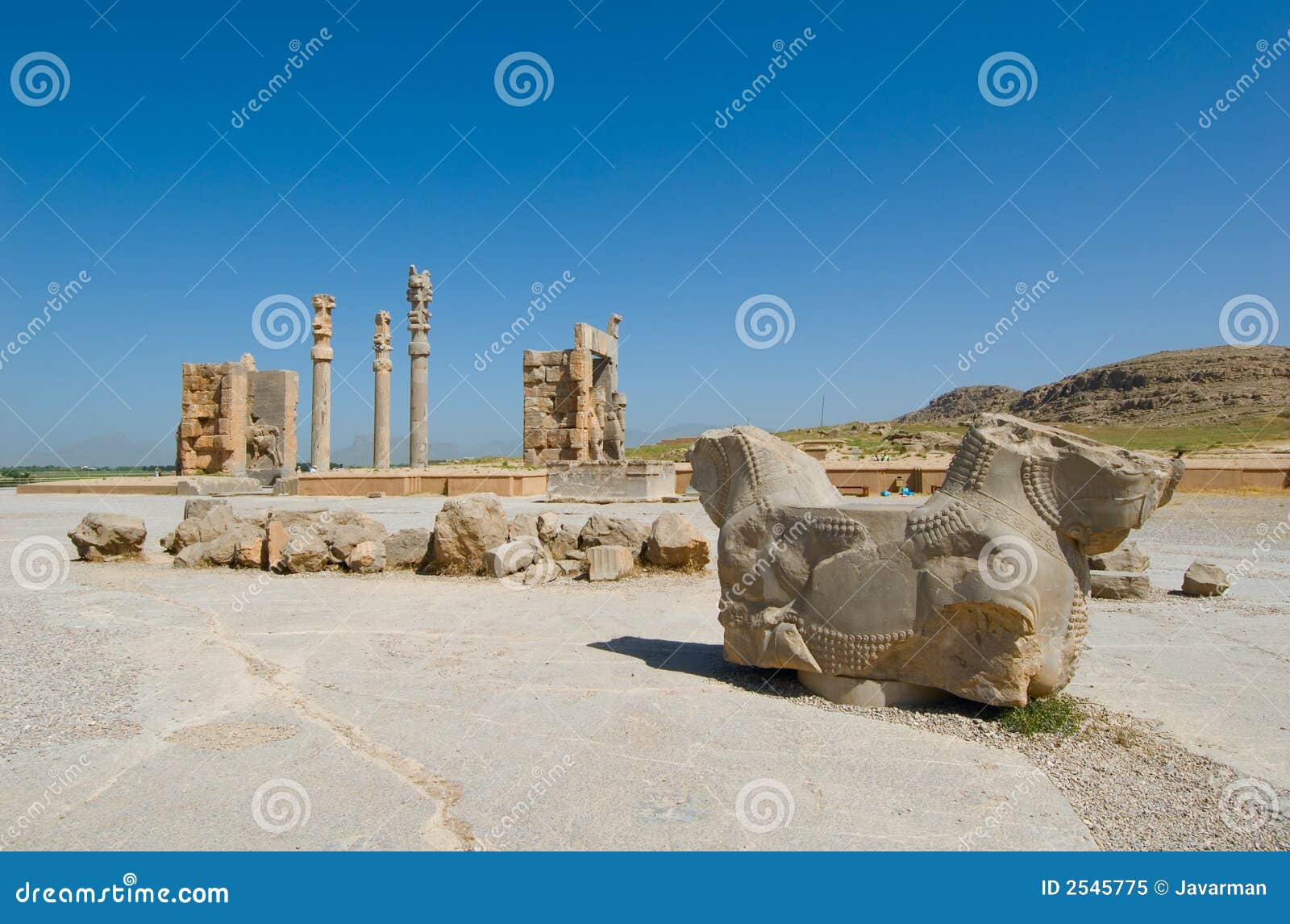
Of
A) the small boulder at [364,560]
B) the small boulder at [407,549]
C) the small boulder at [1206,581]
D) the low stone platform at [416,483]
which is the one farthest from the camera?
the low stone platform at [416,483]

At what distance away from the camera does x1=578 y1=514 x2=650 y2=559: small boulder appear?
9.38 metres

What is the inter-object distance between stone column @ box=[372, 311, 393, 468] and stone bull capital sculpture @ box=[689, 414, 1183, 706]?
23.1 m

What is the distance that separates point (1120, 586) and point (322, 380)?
→ 22.9 meters

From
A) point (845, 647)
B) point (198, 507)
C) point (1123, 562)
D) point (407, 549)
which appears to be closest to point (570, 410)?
point (198, 507)

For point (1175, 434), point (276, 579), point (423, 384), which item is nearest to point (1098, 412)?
point (1175, 434)

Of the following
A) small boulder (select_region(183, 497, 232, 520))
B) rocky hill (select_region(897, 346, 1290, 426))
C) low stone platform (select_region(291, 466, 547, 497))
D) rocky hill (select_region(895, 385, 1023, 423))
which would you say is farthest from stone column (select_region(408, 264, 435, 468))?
rocky hill (select_region(895, 385, 1023, 423))

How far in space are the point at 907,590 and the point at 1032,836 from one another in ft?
4.81

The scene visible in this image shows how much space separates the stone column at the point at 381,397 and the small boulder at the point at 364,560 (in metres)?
17.7

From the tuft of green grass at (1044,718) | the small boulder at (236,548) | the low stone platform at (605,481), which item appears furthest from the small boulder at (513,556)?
the low stone platform at (605,481)

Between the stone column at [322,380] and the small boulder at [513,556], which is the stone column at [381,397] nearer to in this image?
the stone column at [322,380]

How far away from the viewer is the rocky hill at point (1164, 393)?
4262 cm

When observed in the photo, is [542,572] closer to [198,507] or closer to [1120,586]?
[198,507]

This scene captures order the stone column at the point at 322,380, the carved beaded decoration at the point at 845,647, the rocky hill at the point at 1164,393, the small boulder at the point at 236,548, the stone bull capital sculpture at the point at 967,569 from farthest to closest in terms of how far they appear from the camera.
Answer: the rocky hill at the point at 1164,393 < the stone column at the point at 322,380 < the small boulder at the point at 236,548 < the carved beaded decoration at the point at 845,647 < the stone bull capital sculpture at the point at 967,569

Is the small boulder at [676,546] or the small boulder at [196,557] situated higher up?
the small boulder at [676,546]
